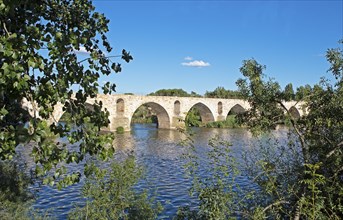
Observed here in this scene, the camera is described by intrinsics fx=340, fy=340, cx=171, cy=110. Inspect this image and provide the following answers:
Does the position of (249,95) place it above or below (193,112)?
above

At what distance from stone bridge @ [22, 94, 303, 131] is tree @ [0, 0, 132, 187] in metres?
29.4

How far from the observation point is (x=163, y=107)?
4941cm

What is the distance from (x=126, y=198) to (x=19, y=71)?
243 inches

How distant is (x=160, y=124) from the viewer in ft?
173

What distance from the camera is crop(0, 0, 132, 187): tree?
2.35 m

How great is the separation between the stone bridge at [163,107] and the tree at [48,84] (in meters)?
29.4

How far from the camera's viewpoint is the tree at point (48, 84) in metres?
2.35

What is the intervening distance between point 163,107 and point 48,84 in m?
46.8

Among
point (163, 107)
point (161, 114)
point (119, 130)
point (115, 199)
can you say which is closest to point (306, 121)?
point (115, 199)

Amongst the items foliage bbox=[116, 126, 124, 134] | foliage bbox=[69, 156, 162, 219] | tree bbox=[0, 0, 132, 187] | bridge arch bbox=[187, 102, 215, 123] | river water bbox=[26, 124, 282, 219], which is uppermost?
bridge arch bbox=[187, 102, 215, 123]

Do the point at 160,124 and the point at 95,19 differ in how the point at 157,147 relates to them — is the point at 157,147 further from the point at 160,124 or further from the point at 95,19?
the point at 95,19

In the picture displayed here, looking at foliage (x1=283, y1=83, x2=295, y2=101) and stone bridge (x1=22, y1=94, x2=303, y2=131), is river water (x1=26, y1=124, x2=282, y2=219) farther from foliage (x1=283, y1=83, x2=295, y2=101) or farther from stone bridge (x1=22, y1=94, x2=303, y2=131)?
stone bridge (x1=22, y1=94, x2=303, y2=131)

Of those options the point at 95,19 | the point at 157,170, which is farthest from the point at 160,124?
the point at 95,19

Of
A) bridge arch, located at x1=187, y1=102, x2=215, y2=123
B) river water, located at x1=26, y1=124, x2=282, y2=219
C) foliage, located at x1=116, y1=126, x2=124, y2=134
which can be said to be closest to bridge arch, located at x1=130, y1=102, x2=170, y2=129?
bridge arch, located at x1=187, y1=102, x2=215, y2=123
